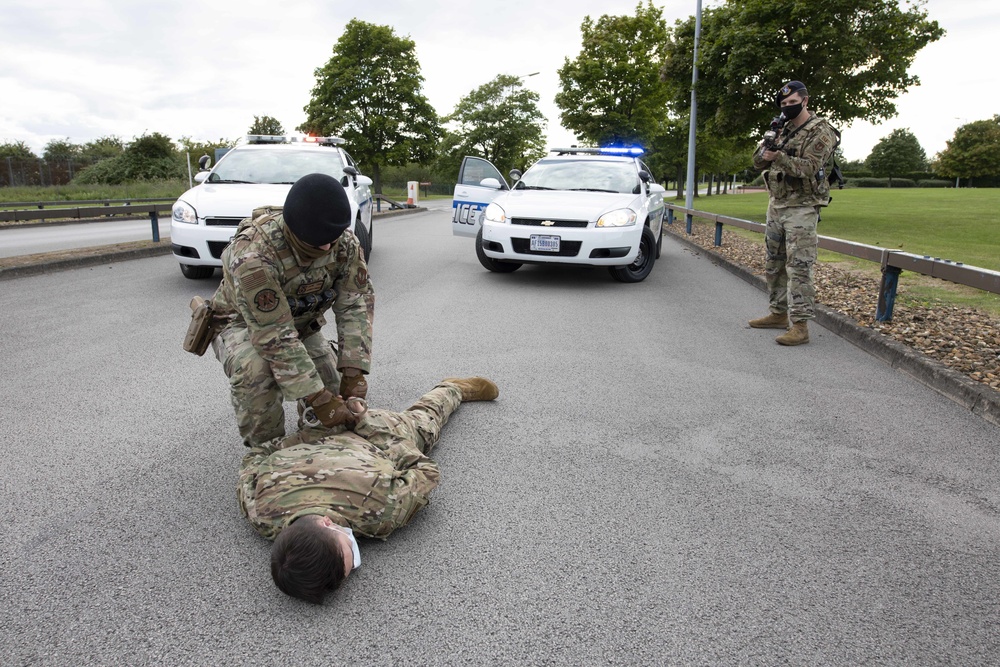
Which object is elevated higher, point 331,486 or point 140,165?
point 140,165

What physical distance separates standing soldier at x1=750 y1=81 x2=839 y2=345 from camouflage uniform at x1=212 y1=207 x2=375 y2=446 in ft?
14.4

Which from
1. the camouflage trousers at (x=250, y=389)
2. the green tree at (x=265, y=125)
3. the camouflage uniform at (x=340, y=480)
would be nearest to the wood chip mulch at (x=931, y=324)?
the camouflage uniform at (x=340, y=480)

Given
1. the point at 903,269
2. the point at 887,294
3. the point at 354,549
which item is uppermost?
the point at 903,269

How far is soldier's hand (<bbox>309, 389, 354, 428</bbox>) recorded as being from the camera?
3041 mm

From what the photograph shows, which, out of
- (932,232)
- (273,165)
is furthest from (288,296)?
(932,232)

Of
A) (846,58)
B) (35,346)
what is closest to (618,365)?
(35,346)

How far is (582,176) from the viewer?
10.6m

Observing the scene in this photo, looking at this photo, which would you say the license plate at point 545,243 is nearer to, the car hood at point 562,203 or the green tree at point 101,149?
the car hood at point 562,203

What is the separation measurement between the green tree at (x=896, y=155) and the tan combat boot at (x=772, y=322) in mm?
97374

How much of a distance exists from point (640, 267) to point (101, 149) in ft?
206

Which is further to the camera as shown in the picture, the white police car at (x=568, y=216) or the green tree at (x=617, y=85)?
the green tree at (x=617, y=85)

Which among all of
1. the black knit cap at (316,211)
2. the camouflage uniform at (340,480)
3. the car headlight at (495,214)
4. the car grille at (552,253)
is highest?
the black knit cap at (316,211)

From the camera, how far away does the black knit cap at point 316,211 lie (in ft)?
9.35

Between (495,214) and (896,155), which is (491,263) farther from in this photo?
(896,155)
